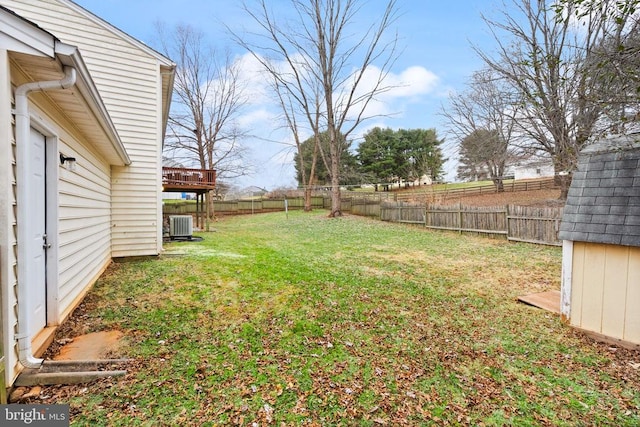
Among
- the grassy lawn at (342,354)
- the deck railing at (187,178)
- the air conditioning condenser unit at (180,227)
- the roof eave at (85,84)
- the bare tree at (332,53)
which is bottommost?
the grassy lawn at (342,354)

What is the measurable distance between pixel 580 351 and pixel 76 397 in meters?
4.95

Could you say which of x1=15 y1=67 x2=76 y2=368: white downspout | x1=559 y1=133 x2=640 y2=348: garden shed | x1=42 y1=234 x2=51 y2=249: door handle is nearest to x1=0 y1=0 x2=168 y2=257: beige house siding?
x1=42 y1=234 x2=51 y2=249: door handle

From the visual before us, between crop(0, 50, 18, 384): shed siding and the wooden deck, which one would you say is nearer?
crop(0, 50, 18, 384): shed siding

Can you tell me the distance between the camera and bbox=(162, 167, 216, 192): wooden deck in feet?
37.0

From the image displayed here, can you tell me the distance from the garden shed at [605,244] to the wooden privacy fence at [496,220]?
5458 millimetres

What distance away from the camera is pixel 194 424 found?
7.25 ft

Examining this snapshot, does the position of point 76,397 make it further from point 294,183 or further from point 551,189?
point 294,183

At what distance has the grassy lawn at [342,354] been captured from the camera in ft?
7.95

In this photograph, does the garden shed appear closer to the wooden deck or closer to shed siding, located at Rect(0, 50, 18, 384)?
shed siding, located at Rect(0, 50, 18, 384)

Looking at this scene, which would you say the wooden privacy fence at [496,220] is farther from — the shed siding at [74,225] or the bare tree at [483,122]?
the shed siding at [74,225]

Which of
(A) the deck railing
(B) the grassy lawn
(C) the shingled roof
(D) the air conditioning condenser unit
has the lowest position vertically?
(B) the grassy lawn

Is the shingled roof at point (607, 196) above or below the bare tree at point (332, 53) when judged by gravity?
below

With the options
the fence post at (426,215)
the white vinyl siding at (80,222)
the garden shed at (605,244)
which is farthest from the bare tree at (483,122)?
the white vinyl siding at (80,222)

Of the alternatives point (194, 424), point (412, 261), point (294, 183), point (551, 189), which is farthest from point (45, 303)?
point (294, 183)
